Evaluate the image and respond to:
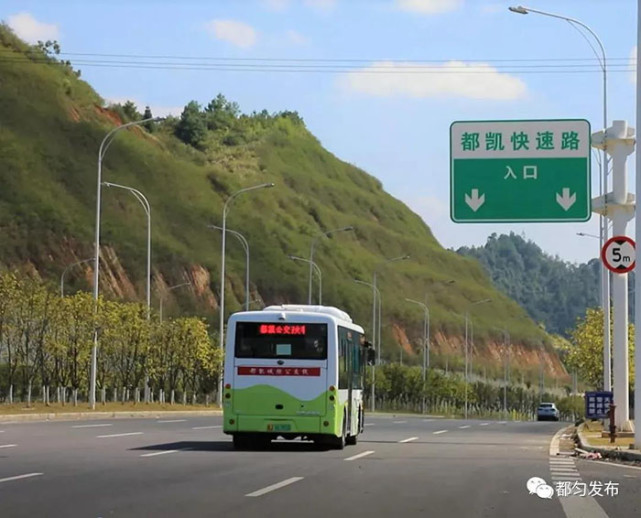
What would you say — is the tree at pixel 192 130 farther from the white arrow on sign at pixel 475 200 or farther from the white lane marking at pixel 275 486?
the white lane marking at pixel 275 486

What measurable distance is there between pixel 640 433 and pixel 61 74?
12334 cm

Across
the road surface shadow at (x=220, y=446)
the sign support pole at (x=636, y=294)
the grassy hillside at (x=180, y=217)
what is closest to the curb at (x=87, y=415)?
the road surface shadow at (x=220, y=446)

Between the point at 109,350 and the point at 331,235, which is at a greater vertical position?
the point at 331,235

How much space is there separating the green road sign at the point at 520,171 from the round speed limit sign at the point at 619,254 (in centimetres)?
253

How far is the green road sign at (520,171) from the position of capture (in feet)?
98.3

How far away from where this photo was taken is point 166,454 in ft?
72.1

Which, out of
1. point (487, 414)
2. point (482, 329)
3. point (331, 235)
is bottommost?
point (487, 414)

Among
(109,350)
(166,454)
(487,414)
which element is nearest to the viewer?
(166,454)

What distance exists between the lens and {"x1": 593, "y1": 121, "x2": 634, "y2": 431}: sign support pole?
1313 inches

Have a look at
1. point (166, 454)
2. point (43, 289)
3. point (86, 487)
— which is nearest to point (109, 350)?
point (43, 289)

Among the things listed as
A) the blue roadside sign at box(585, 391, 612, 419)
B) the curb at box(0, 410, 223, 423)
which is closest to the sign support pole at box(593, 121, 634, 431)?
the blue roadside sign at box(585, 391, 612, 419)

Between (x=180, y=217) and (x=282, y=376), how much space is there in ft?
346

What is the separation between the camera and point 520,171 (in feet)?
99.0

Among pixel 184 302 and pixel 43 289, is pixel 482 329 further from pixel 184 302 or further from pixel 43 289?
pixel 43 289
